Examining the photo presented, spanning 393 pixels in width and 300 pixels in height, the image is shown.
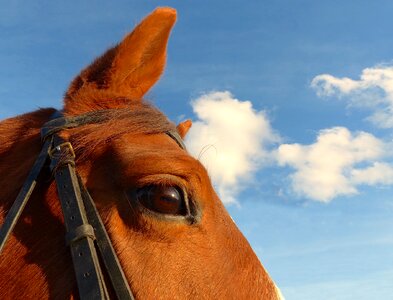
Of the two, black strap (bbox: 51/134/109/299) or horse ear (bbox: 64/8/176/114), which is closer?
black strap (bbox: 51/134/109/299)

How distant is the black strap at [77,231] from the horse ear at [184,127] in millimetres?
1576

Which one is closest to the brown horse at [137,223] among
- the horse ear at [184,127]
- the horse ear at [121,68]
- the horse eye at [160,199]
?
the horse eye at [160,199]

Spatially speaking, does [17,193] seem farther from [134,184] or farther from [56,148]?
[134,184]

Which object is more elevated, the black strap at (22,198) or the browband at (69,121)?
the browband at (69,121)

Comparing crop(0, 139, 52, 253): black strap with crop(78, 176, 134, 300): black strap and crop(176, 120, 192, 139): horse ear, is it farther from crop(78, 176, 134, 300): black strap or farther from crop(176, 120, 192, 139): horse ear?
crop(176, 120, 192, 139): horse ear

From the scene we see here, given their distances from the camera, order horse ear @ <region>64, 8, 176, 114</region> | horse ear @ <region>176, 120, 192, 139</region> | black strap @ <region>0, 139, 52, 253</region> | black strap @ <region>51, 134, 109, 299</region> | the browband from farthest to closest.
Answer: horse ear @ <region>176, 120, 192, 139</region>, horse ear @ <region>64, 8, 176, 114</region>, the browband, black strap @ <region>0, 139, 52, 253</region>, black strap @ <region>51, 134, 109, 299</region>

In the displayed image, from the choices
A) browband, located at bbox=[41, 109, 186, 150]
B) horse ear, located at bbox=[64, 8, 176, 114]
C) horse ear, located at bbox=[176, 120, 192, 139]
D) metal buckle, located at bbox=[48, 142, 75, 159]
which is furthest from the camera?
horse ear, located at bbox=[176, 120, 192, 139]

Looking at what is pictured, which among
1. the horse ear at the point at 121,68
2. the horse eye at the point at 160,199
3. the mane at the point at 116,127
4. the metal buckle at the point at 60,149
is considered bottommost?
the horse eye at the point at 160,199

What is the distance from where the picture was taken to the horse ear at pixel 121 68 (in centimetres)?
381

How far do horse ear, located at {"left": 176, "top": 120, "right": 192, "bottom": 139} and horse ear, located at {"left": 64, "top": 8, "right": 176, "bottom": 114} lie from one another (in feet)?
2.35

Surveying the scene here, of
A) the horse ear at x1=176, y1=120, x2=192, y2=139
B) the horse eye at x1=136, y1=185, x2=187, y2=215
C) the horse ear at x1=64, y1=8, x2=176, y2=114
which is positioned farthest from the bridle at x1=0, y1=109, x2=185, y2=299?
the horse ear at x1=176, y1=120, x2=192, y2=139

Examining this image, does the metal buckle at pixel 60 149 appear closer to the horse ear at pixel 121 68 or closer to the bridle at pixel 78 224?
the bridle at pixel 78 224

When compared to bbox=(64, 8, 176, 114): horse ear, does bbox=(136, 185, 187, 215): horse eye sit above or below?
below

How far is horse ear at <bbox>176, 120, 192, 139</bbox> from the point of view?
4711 mm
